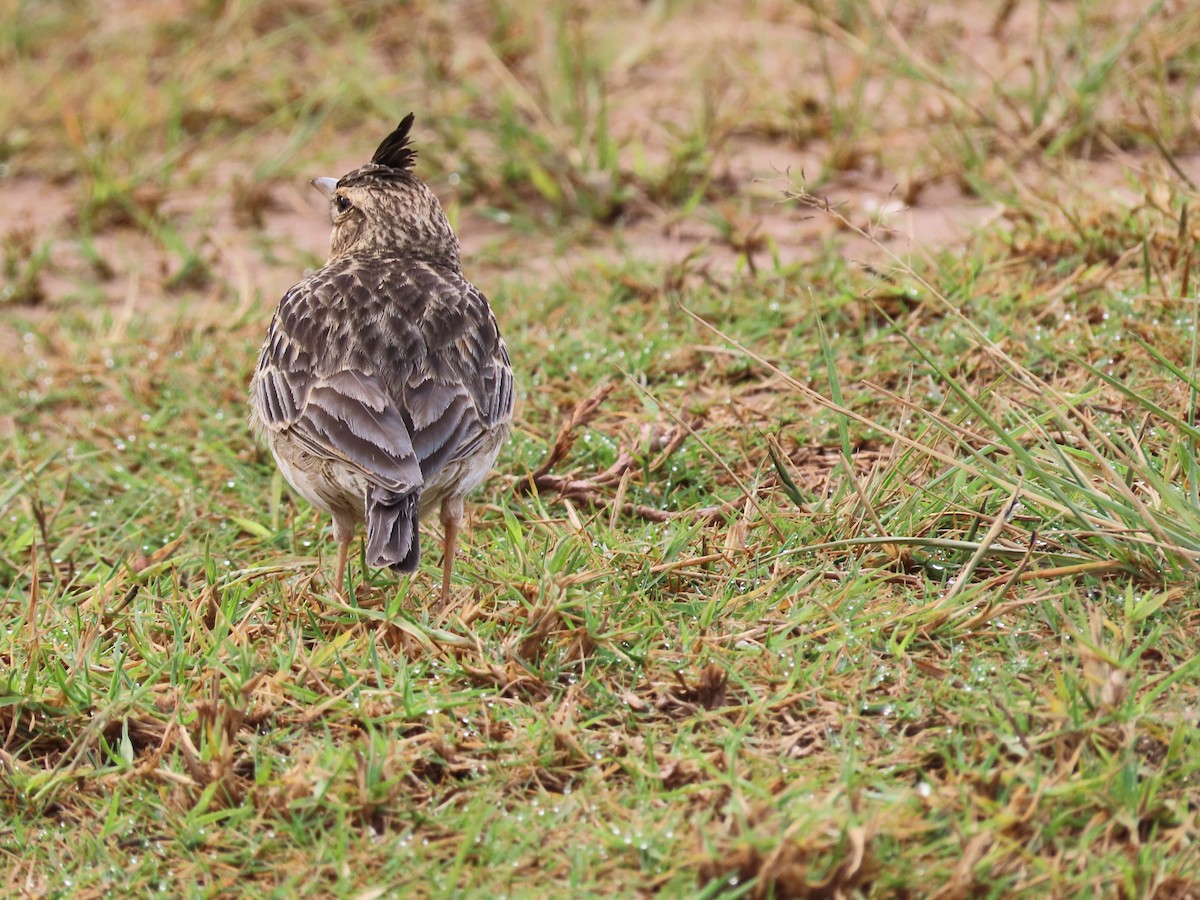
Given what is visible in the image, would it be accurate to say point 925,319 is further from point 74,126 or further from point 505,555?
point 74,126

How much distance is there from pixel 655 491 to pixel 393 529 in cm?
125

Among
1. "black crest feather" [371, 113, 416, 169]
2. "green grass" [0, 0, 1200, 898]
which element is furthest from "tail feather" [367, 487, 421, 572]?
"black crest feather" [371, 113, 416, 169]

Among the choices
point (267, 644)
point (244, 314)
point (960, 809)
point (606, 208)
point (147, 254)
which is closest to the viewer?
point (960, 809)

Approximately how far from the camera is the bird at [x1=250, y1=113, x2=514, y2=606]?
450 cm

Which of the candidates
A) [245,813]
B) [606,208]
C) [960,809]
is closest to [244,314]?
[606,208]

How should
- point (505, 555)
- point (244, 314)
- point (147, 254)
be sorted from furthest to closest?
point (147, 254) < point (244, 314) < point (505, 555)

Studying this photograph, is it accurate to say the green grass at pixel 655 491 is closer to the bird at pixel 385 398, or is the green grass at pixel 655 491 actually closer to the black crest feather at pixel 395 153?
the bird at pixel 385 398

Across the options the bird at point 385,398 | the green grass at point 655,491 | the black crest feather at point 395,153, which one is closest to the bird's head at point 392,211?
the black crest feather at point 395,153

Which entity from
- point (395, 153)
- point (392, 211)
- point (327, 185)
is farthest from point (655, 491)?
point (327, 185)

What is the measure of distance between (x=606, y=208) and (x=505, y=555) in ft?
11.0

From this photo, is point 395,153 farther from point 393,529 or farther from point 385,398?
point 393,529

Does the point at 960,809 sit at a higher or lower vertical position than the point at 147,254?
lower

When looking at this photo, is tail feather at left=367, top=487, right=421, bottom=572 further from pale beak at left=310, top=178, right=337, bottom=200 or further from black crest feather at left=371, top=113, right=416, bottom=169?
pale beak at left=310, top=178, right=337, bottom=200

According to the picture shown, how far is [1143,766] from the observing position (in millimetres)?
3539
